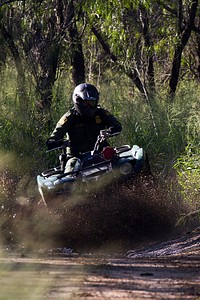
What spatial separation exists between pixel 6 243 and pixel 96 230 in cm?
158

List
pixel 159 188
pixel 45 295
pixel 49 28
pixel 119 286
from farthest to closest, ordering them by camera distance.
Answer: pixel 49 28 → pixel 159 188 → pixel 119 286 → pixel 45 295

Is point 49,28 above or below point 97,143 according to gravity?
above

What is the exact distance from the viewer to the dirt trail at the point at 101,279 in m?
4.89

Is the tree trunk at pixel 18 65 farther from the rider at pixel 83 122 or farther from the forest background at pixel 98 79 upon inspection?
the rider at pixel 83 122

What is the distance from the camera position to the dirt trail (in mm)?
4891

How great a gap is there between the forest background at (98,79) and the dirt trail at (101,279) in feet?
13.7

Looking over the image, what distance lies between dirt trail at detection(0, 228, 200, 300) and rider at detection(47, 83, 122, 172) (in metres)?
3.89

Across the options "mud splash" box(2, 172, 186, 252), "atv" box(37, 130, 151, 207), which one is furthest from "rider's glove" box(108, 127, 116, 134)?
"mud splash" box(2, 172, 186, 252)

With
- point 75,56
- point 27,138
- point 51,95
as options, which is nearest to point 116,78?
point 75,56

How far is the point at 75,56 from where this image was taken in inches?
661

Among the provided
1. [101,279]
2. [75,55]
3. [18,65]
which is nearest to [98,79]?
[75,55]

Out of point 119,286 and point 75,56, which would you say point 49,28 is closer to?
point 75,56

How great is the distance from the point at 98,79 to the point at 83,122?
548 centimetres

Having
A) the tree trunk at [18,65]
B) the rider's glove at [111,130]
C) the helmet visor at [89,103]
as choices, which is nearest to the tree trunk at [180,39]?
the tree trunk at [18,65]
